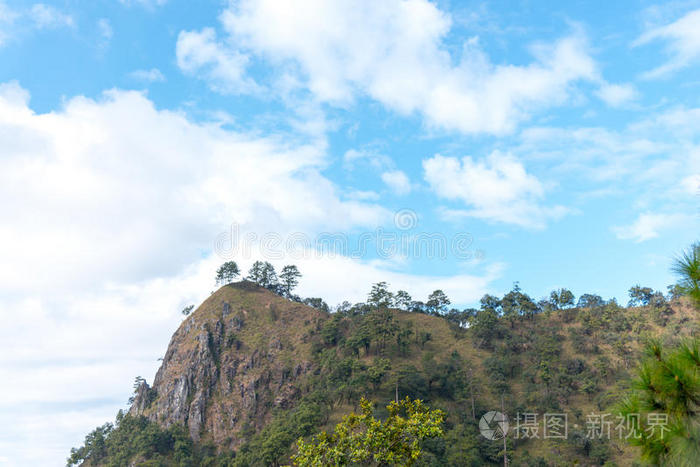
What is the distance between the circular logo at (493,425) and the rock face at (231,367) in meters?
34.6

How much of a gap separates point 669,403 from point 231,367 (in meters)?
91.0

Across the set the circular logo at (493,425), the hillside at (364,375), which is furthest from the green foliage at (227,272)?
Answer: the circular logo at (493,425)

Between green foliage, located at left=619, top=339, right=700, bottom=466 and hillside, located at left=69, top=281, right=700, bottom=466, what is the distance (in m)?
43.4

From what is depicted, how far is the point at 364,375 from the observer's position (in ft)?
218

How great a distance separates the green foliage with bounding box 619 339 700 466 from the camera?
21.2ft

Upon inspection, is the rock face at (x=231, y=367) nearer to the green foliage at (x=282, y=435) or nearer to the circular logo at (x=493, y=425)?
the green foliage at (x=282, y=435)

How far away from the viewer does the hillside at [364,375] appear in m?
59.5

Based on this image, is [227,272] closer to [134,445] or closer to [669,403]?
[134,445]

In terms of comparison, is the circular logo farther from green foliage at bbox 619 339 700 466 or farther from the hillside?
green foliage at bbox 619 339 700 466

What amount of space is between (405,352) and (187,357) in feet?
148

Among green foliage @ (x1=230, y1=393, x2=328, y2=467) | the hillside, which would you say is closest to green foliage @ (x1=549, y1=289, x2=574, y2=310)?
the hillside

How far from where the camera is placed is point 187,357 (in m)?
92.2

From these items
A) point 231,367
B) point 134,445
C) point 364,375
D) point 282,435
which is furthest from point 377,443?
point 231,367

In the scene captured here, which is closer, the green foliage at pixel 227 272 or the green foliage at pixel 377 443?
the green foliage at pixel 377 443
